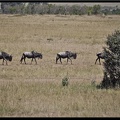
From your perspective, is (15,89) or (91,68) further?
(91,68)

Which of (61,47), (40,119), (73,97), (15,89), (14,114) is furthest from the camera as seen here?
(61,47)

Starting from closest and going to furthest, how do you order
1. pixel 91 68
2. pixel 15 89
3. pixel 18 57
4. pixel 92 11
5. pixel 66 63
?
1. pixel 15 89
2. pixel 91 68
3. pixel 66 63
4. pixel 18 57
5. pixel 92 11

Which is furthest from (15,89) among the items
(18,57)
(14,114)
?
(18,57)

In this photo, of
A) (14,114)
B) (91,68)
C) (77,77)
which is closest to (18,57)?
(91,68)

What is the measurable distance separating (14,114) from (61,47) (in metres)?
22.7

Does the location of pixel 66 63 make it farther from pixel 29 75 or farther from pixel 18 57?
pixel 29 75

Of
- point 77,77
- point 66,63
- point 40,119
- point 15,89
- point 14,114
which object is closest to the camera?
point 40,119

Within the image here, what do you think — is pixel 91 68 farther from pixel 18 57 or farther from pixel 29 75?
pixel 18 57

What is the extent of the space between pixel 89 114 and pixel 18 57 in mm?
16965

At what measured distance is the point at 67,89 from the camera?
14.3 m

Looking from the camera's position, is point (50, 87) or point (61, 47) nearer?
point (50, 87)

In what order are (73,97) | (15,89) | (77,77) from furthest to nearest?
(77,77) < (15,89) < (73,97)

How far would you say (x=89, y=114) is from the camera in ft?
34.3

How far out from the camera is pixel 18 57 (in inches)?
1057
